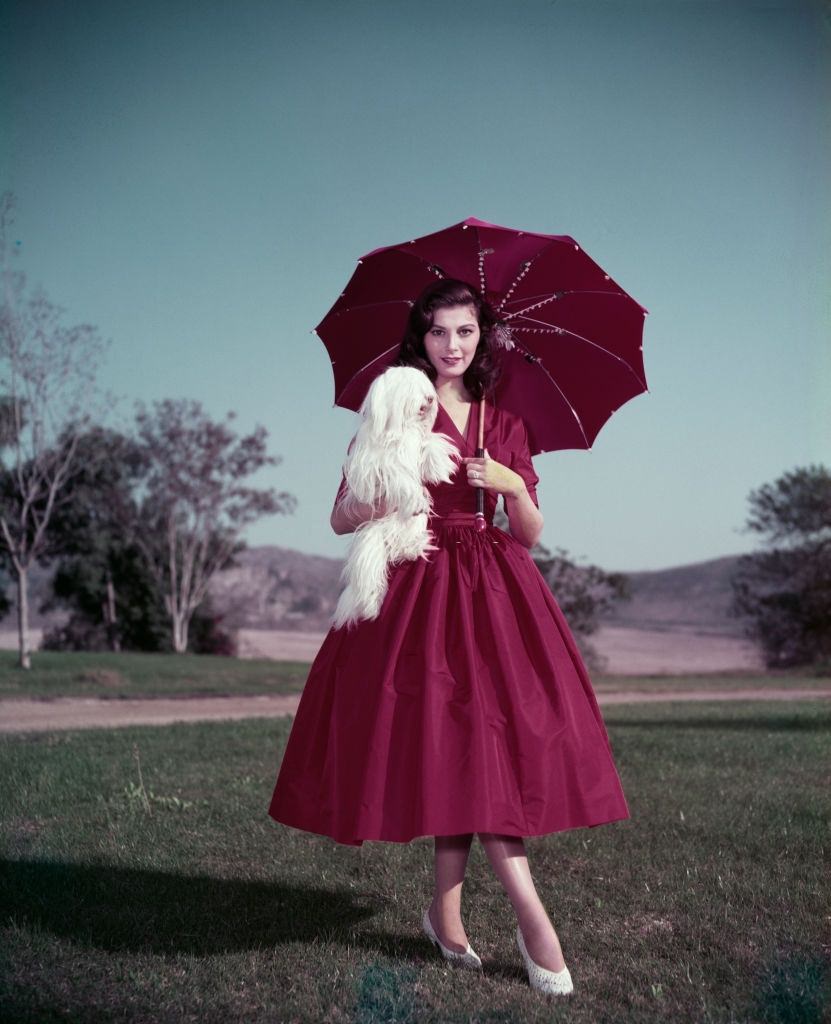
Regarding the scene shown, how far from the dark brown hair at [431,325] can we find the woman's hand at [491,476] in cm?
38

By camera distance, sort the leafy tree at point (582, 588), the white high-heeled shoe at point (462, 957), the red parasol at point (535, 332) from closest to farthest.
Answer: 1. the white high-heeled shoe at point (462, 957)
2. the red parasol at point (535, 332)
3. the leafy tree at point (582, 588)

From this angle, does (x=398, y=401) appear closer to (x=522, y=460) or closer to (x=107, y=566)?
(x=522, y=460)

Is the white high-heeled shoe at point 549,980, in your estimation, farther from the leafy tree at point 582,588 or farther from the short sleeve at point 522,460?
the leafy tree at point 582,588

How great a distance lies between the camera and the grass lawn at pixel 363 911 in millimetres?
3000

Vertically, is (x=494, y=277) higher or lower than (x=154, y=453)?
lower

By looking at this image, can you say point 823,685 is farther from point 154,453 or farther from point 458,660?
point 154,453

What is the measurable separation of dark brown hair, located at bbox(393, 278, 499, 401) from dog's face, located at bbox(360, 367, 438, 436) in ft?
0.63

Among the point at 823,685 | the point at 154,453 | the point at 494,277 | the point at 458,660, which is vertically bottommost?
the point at 823,685

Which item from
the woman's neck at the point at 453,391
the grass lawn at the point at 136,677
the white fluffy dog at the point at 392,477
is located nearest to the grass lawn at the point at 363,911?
the white fluffy dog at the point at 392,477

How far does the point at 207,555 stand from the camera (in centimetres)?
2997

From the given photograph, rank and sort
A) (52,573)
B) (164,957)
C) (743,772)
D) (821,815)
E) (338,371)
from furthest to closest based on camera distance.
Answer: (52,573), (743,772), (821,815), (338,371), (164,957)

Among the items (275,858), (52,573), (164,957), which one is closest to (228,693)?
→ (275,858)

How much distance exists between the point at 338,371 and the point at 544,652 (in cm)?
141

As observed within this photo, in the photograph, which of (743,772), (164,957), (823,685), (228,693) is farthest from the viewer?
(823,685)
